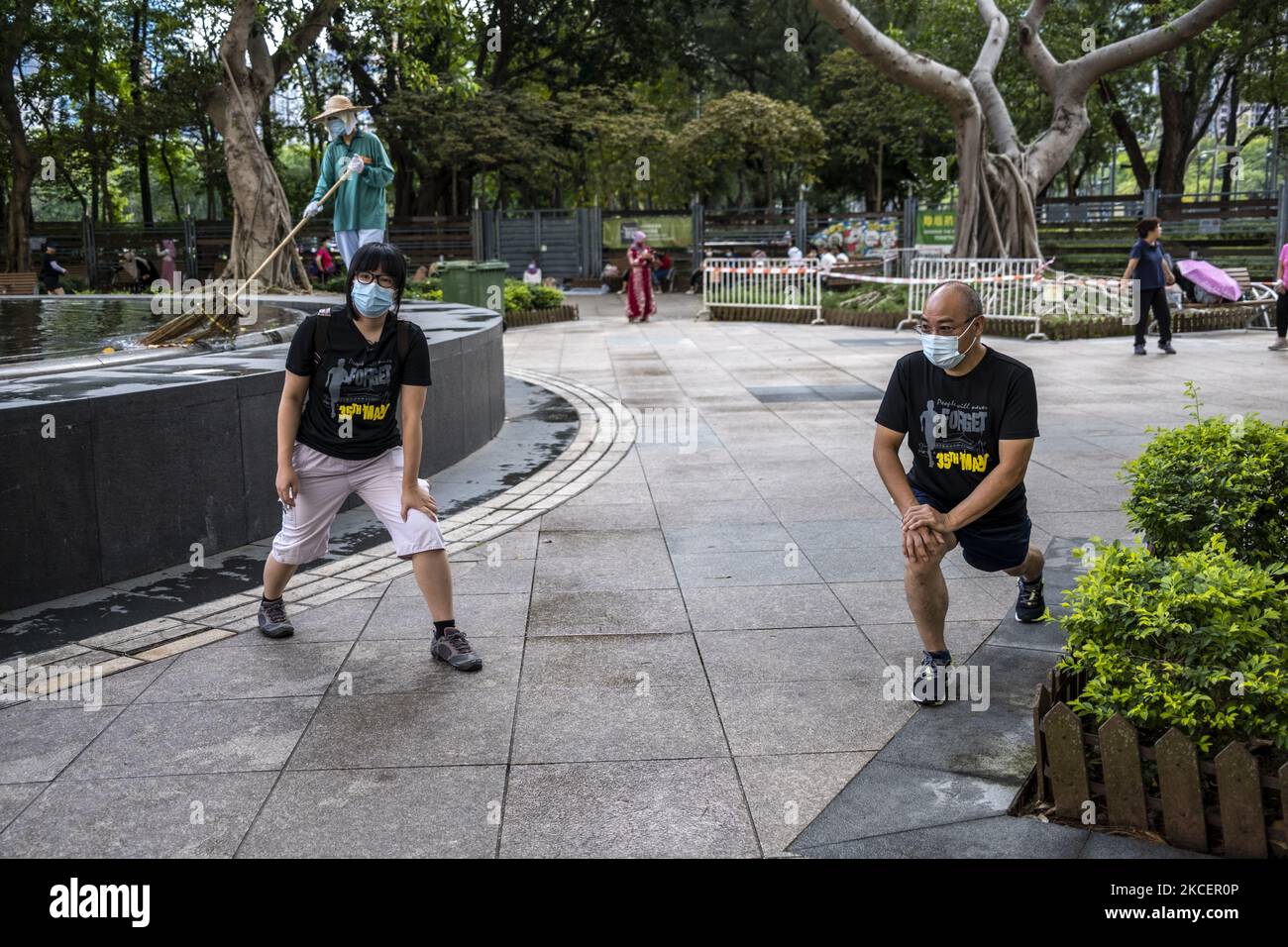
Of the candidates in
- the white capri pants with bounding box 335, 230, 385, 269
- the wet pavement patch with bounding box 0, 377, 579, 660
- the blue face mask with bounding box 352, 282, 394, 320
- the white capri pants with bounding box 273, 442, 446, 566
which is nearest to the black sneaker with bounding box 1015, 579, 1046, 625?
the white capri pants with bounding box 273, 442, 446, 566

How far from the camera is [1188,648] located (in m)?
3.52

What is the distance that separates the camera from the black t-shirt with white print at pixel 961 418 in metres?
4.64

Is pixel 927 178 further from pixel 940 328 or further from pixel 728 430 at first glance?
pixel 940 328

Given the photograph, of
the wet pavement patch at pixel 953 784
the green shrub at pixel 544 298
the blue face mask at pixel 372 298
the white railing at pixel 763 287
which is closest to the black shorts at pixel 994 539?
the wet pavement patch at pixel 953 784

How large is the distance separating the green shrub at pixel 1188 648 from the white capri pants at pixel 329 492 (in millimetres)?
2620

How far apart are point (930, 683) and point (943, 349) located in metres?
1.24

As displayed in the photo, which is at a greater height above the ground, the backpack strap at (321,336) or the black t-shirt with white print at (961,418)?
the backpack strap at (321,336)

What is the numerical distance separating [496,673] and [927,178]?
143 feet

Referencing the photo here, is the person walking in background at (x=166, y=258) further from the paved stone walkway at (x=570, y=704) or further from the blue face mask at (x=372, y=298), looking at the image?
the blue face mask at (x=372, y=298)

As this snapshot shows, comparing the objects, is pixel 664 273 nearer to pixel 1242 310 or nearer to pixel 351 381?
pixel 1242 310

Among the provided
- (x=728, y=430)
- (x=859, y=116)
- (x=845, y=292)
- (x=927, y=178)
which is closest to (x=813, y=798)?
(x=728, y=430)

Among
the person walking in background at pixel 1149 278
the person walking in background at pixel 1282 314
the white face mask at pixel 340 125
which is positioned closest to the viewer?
the white face mask at pixel 340 125

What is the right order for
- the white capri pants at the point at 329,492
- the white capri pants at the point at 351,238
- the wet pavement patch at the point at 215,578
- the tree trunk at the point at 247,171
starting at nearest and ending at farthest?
the white capri pants at the point at 329,492
the wet pavement patch at the point at 215,578
the white capri pants at the point at 351,238
the tree trunk at the point at 247,171

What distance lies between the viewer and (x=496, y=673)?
5.08 meters
